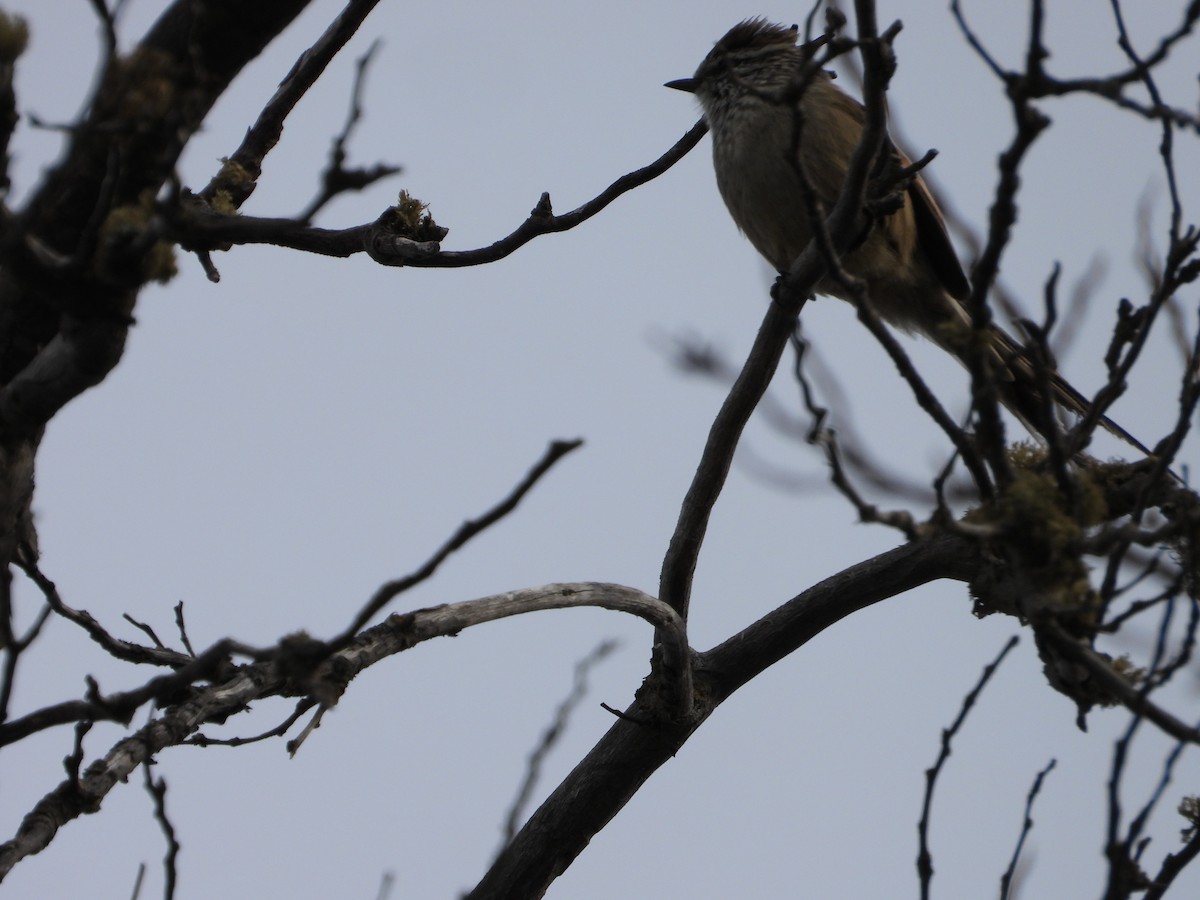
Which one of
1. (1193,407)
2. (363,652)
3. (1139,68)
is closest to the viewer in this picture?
(1139,68)

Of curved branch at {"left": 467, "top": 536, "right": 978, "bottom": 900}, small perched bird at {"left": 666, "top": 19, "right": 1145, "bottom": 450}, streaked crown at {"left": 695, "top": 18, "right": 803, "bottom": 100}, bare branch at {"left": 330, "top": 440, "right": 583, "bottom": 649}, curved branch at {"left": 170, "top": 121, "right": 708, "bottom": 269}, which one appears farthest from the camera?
streaked crown at {"left": 695, "top": 18, "right": 803, "bottom": 100}

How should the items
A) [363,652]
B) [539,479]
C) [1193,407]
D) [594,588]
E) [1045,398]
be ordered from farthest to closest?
[594,588] → [363,652] → [1193,407] → [1045,398] → [539,479]

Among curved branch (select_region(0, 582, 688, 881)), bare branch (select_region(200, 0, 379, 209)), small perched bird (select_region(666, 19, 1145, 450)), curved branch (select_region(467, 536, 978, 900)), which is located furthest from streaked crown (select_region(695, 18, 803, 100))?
curved branch (select_region(0, 582, 688, 881))

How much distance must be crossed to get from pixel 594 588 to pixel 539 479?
1.58 m

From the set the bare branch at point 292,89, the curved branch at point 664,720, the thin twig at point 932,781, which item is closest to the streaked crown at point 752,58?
the bare branch at point 292,89

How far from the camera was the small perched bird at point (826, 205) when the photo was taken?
4.91 meters

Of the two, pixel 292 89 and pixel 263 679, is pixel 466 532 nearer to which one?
pixel 263 679

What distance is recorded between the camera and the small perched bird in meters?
4.91

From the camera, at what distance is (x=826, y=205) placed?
512 cm

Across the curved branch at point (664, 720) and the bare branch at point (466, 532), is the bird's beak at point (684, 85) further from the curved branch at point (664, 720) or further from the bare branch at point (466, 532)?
the bare branch at point (466, 532)

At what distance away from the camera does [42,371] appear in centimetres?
228

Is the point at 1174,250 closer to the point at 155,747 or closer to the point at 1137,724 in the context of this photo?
the point at 1137,724

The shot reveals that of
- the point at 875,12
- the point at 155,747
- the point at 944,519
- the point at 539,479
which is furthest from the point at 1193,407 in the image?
the point at 155,747

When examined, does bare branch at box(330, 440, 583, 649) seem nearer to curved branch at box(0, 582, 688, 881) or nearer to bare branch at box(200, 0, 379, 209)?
curved branch at box(0, 582, 688, 881)
